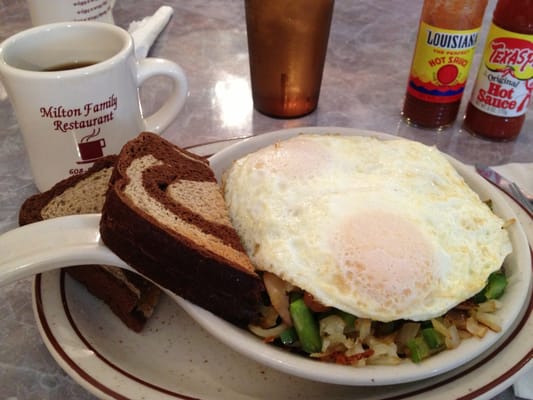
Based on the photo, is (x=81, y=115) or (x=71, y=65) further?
(x=71, y=65)

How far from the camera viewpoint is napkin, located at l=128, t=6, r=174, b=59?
6.88 feet

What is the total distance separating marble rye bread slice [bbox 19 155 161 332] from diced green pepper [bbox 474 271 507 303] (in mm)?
657

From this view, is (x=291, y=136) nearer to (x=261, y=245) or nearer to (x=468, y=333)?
(x=261, y=245)

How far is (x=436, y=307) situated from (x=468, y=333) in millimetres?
77

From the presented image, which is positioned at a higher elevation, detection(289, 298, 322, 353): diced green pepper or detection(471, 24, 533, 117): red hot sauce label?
detection(471, 24, 533, 117): red hot sauce label

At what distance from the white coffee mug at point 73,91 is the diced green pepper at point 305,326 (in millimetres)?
683

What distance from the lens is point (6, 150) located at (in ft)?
5.72

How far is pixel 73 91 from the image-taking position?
1177mm

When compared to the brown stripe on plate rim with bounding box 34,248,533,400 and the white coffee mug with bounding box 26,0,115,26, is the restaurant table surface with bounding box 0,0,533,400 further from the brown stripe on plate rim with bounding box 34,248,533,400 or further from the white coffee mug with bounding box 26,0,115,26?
the white coffee mug with bounding box 26,0,115,26

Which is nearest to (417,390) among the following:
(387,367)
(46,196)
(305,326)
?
(387,367)

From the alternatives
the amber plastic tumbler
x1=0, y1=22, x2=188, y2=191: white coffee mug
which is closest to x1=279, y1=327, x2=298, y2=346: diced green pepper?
x1=0, y1=22, x2=188, y2=191: white coffee mug

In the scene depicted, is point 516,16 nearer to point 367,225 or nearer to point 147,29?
point 367,225

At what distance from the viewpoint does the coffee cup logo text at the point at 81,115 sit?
3.92 ft

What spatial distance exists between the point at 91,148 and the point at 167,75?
31cm
